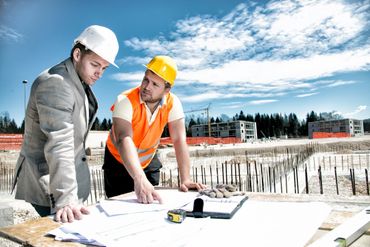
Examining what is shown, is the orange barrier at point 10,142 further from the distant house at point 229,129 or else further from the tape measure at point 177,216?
the distant house at point 229,129

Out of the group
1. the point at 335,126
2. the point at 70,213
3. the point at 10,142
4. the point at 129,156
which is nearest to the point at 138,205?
the point at 70,213

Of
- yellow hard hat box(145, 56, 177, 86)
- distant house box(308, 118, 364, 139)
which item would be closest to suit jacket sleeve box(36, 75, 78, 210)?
yellow hard hat box(145, 56, 177, 86)

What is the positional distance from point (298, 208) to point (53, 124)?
1423 millimetres

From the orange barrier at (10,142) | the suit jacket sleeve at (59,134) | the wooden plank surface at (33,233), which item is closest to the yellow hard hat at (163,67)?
the suit jacket sleeve at (59,134)

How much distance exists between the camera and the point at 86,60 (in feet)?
6.70

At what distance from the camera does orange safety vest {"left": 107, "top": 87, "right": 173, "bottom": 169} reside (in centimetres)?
241

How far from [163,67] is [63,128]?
0.96m

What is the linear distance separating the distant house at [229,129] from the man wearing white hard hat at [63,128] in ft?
286

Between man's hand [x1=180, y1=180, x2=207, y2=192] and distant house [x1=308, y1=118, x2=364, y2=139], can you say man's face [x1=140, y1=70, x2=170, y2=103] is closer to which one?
man's hand [x1=180, y1=180, x2=207, y2=192]

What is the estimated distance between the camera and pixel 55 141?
170cm

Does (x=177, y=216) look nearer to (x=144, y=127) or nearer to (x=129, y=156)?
(x=129, y=156)

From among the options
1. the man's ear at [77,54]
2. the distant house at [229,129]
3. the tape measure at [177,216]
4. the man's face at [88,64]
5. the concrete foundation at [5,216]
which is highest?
the distant house at [229,129]

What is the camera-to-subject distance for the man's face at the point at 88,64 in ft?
6.68

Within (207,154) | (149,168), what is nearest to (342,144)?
(207,154)
